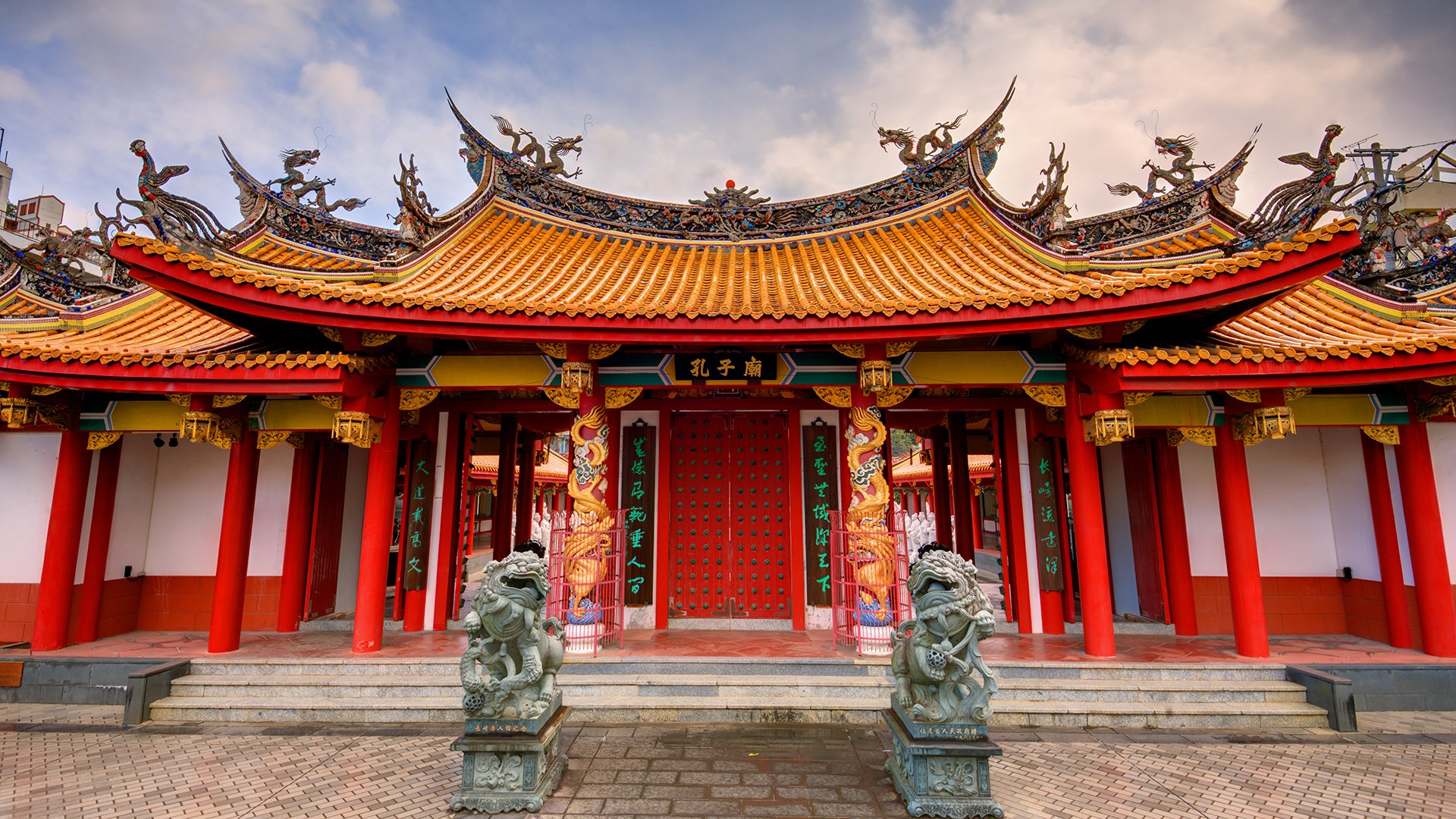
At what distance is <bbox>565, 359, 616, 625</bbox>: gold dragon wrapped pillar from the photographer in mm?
6992

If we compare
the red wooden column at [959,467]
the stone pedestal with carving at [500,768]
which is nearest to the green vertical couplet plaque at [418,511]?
the stone pedestal with carving at [500,768]

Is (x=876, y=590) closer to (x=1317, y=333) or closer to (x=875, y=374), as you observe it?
(x=875, y=374)

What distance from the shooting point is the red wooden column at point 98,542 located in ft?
24.9

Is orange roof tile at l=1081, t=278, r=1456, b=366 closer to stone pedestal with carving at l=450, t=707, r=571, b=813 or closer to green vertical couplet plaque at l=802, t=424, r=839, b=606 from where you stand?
green vertical couplet plaque at l=802, t=424, r=839, b=606

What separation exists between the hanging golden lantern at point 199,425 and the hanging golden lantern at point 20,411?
1.69 metres

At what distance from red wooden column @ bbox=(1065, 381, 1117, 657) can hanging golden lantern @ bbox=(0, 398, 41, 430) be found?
37.2ft

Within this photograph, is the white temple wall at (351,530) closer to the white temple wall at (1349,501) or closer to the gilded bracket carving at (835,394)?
the gilded bracket carving at (835,394)

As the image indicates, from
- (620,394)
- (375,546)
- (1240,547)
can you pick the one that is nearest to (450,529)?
(375,546)

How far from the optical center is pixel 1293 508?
8.20 m

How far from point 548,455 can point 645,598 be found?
13003 millimetres

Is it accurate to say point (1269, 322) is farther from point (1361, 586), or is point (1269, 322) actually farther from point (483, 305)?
point (483, 305)

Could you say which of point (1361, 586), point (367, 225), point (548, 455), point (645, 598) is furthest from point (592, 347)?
point (548, 455)

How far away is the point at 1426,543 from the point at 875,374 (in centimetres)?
616

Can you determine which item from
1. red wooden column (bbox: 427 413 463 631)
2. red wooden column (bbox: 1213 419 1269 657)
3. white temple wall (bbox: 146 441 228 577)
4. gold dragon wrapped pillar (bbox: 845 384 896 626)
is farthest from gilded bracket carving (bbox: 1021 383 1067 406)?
white temple wall (bbox: 146 441 228 577)
